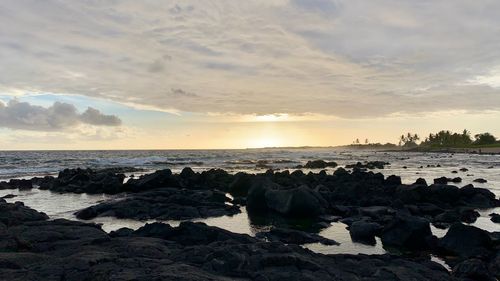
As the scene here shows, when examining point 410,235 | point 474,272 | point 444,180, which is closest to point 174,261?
point 474,272

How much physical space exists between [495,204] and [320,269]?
22.1 metres

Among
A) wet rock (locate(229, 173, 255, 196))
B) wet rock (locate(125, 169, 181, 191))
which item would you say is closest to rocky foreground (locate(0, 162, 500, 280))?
wet rock (locate(125, 169, 181, 191))

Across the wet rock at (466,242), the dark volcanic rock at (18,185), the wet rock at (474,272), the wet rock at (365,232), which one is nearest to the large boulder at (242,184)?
the wet rock at (365,232)

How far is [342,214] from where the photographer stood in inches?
955

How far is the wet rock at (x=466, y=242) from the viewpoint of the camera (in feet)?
48.4

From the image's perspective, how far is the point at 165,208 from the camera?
2569cm

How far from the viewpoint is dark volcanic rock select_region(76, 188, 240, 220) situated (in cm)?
2431

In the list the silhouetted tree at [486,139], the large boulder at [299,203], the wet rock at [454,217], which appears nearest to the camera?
the wet rock at [454,217]

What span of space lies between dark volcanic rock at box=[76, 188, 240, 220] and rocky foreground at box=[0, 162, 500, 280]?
2.6 inches

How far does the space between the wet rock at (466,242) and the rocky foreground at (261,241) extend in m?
0.03

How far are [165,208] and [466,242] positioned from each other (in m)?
17.0

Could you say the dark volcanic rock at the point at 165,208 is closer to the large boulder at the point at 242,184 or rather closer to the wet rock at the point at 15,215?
the wet rock at the point at 15,215

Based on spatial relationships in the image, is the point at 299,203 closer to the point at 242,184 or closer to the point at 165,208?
the point at 165,208

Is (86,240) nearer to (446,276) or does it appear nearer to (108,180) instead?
(446,276)
